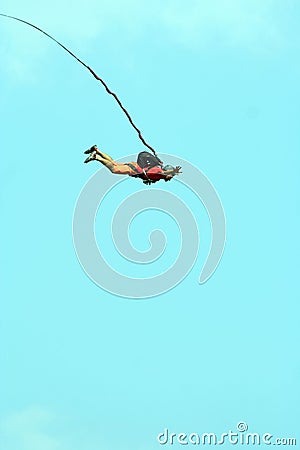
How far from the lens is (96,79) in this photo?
17562 millimetres

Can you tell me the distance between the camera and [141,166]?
1869cm

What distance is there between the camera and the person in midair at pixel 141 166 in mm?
18562

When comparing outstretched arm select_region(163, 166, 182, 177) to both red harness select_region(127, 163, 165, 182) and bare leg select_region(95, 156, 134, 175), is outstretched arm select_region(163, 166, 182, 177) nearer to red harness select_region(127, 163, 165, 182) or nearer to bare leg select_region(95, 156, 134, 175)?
red harness select_region(127, 163, 165, 182)

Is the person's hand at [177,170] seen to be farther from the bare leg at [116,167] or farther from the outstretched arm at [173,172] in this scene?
the bare leg at [116,167]

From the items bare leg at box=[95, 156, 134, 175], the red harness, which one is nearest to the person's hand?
the red harness

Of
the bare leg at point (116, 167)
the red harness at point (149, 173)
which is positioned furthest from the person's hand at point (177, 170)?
the bare leg at point (116, 167)

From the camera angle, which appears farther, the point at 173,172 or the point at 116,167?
the point at 116,167

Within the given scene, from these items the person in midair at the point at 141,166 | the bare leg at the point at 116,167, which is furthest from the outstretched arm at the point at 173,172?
the bare leg at the point at 116,167

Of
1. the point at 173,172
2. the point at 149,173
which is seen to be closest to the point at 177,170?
the point at 173,172

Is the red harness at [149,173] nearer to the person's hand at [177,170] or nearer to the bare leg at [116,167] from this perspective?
the bare leg at [116,167]

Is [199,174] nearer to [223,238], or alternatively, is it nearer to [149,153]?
[223,238]

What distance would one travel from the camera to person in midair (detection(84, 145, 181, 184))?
18.6 m

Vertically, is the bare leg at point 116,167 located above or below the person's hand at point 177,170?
above

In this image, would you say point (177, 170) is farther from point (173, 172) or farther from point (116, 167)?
point (116, 167)
